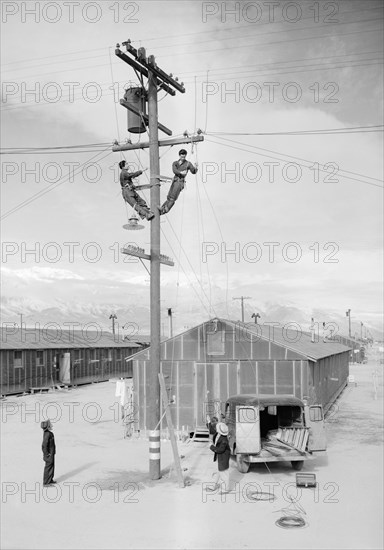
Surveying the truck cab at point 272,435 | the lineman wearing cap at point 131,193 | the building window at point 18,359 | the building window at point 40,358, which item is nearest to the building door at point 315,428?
the truck cab at point 272,435

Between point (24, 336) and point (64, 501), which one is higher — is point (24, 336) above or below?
above

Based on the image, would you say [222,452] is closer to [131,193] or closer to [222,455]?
[222,455]

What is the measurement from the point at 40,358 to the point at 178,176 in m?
33.5

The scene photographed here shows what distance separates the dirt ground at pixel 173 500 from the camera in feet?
39.2

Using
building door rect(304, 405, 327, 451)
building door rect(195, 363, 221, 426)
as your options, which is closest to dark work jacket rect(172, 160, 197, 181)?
building door rect(304, 405, 327, 451)

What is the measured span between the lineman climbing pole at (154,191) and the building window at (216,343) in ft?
23.0

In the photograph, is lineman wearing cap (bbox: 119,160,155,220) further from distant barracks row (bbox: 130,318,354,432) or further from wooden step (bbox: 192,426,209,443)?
wooden step (bbox: 192,426,209,443)

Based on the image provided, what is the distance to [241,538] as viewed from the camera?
39.2 feet

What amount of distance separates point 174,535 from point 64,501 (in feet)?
13.5

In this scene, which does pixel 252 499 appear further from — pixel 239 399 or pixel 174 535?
pixel 239 399

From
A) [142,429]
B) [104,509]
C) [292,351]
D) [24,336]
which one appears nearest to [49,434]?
[104,509]

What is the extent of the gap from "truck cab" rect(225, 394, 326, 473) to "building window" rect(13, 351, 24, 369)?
27.6m

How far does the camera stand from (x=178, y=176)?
17.8 metres

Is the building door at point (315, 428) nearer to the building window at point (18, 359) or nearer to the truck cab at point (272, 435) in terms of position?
→ the truck cab at point (272, 435)
